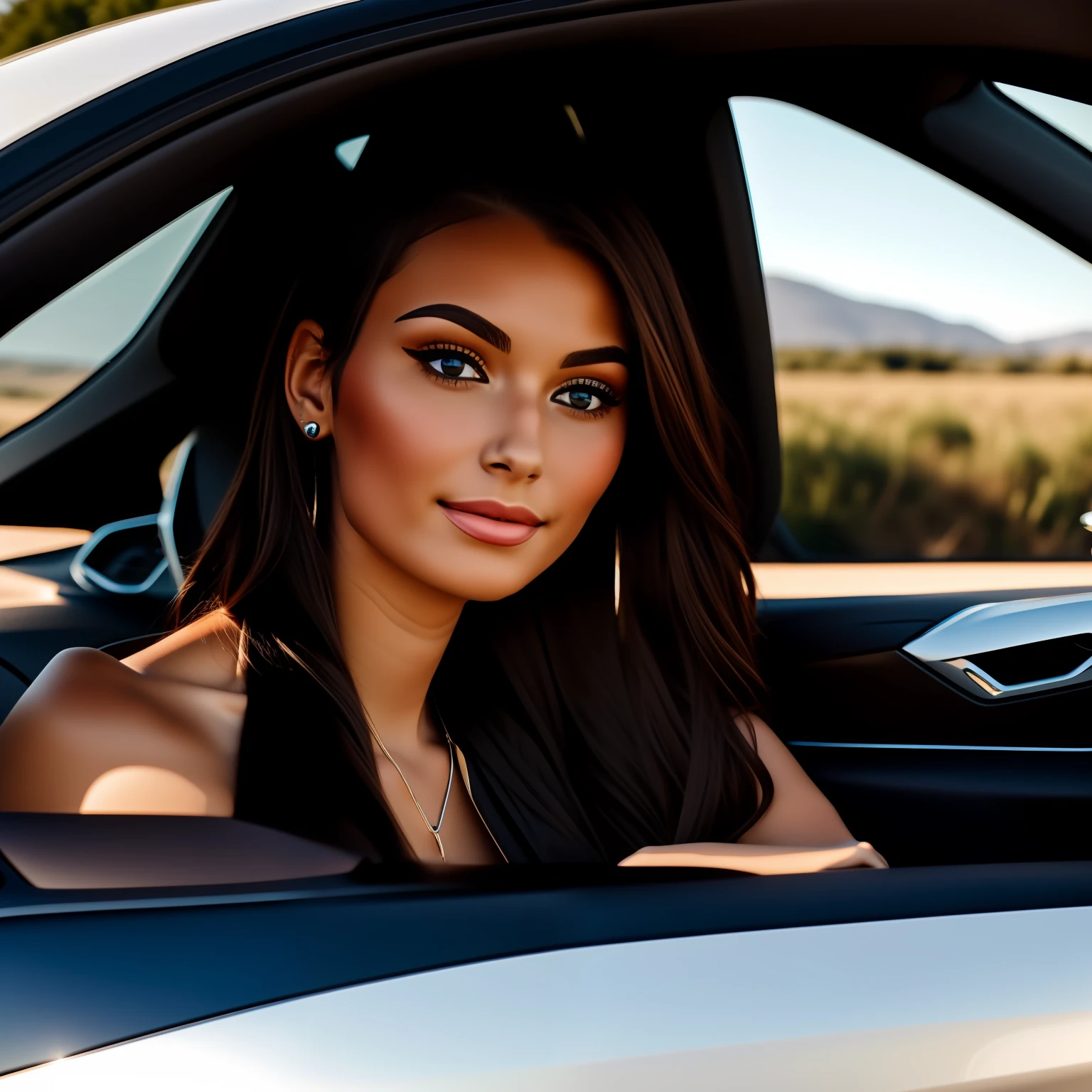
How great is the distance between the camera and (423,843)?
167 cm

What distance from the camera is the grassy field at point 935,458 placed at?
11953mm

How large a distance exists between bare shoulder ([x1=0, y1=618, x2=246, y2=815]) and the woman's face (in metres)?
0.32

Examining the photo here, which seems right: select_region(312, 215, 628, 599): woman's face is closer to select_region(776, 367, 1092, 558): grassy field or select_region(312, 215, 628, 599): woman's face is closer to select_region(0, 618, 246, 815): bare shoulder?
select_region(0, 618, 246, 815): bare shoulder

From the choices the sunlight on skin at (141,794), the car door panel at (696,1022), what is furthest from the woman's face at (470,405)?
the car door panel at (696,1022)

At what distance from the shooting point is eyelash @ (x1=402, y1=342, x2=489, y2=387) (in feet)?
5.03

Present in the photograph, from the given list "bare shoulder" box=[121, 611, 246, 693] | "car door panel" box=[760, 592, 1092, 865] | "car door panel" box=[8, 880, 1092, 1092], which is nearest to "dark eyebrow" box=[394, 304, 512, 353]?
"bare shoulder" box=[121, 611, 246, 693]

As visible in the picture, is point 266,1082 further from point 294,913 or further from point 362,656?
point 362,656

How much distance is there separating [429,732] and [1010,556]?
1.49 metres

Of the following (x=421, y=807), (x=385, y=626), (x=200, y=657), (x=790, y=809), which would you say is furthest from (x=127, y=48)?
(x=790, y=809)

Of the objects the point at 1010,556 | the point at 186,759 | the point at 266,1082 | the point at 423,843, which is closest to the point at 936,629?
the point at 1010,556

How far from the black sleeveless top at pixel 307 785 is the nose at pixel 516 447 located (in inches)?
14.5

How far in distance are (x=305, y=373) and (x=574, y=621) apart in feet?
2.15

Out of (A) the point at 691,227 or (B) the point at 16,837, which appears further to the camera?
(A) the point at 691,227

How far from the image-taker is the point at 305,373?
64.7 inches
